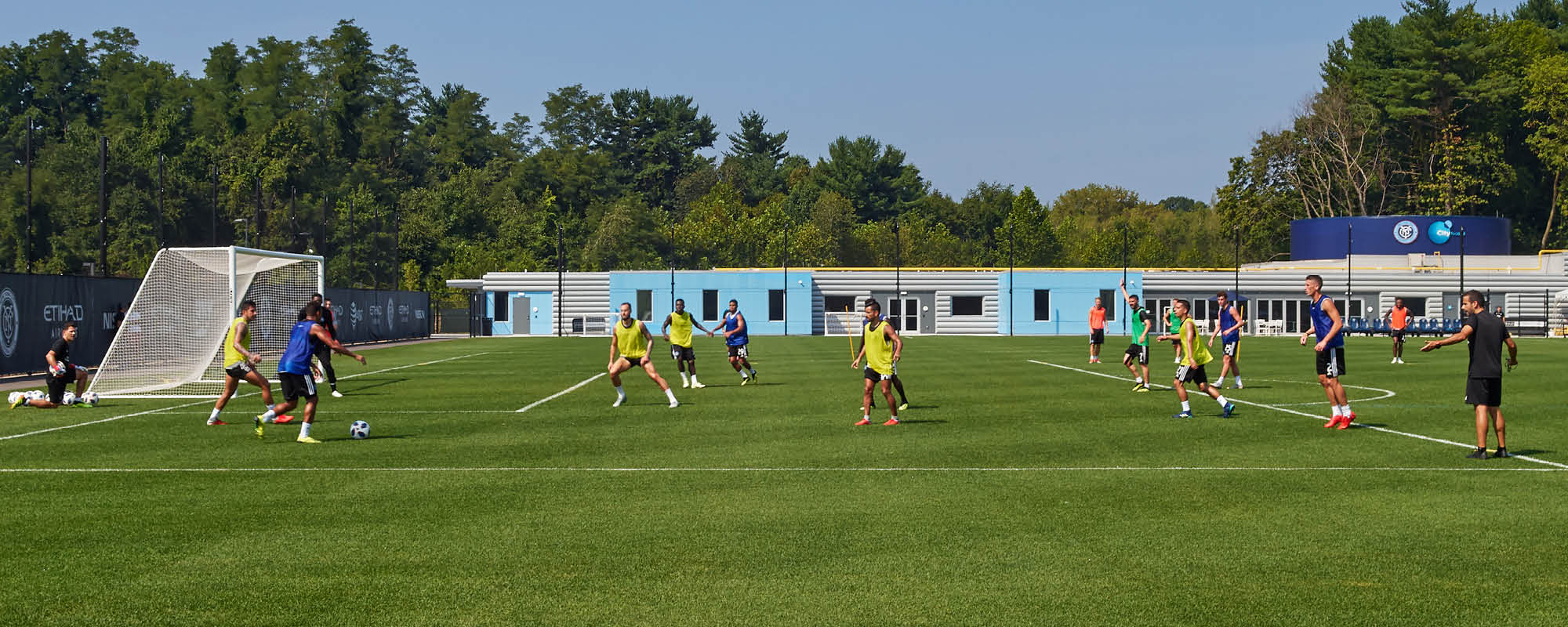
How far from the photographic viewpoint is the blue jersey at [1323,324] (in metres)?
17.6

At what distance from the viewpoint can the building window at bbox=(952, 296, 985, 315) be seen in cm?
8156

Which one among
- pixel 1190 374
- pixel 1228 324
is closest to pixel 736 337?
pixel 1228 324

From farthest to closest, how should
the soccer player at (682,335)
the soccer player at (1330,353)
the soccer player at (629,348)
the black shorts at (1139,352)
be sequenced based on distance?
the soccer player at (682,335) < the black shorts at (1139,352) < the soccer player at (629,348) < the soccer player at (1330,353)

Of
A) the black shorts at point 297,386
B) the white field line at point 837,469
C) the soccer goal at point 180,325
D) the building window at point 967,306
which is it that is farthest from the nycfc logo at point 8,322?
→ the building window at point 967,306

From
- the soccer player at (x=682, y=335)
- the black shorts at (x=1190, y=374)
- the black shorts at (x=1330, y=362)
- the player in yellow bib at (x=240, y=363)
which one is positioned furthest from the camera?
the soccer player at (x=682, y=335)

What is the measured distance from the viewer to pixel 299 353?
1714 centimetres

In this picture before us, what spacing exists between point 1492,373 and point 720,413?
1041 cm

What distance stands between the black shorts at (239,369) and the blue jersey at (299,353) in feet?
5.54

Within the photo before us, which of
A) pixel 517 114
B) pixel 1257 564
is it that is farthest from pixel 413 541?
pixel 517 114

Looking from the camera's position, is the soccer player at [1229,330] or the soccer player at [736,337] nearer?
the soccer player at [1229,330]

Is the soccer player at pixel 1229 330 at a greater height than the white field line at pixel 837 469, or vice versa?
the soccer player at pixel 1229 330

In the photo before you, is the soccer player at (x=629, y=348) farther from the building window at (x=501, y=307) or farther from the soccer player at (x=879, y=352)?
the building window at (x=501, y=307)

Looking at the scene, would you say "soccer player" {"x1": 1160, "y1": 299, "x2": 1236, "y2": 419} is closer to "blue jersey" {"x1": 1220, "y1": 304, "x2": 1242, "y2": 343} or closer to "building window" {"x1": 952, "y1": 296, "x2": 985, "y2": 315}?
"blue jersey" {"x1": 1220, "y1": 304, "x2": 1242, "y2": 343}

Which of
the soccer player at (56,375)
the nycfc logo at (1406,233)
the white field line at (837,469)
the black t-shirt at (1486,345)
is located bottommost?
the white field line at (837,469)
